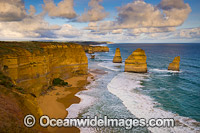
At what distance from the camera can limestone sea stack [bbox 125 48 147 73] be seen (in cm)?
4283

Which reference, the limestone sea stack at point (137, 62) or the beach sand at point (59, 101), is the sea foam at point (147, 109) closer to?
the beach sand at point (59, 101)

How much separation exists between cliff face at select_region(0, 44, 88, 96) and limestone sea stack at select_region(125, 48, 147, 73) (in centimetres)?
1869

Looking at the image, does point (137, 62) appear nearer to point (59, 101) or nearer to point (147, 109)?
point (147, 109)

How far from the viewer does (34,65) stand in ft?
74.3

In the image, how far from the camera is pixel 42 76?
2441 cm

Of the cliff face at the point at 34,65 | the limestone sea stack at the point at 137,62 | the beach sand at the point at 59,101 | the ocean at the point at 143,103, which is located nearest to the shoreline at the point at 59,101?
the beach sand at the point at 59,101

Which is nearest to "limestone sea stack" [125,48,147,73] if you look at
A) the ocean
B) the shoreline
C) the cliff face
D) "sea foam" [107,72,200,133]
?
the ocean

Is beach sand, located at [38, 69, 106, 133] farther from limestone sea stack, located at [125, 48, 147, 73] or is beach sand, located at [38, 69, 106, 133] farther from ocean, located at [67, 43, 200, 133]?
limestone sea stack, located at [125, 48, 147, 73]

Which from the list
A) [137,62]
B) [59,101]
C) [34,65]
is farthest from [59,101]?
[137,62]

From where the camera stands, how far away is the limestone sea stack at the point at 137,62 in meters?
42.8

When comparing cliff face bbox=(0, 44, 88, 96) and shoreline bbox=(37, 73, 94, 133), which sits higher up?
cliff face bbox=(0, 44, 88, 96)

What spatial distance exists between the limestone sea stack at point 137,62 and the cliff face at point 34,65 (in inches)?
736

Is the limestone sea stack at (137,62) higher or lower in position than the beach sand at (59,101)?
higher

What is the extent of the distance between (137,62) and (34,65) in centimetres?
2974
